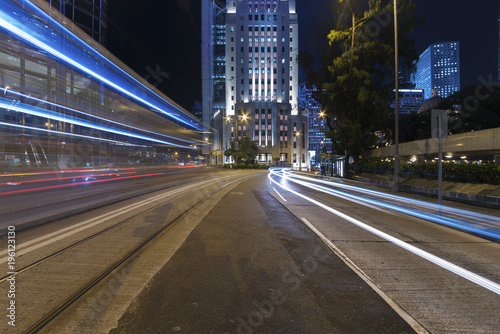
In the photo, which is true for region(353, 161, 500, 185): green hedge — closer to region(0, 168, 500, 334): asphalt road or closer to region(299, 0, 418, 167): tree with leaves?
region(0, 168, 500, 334): asphalt road

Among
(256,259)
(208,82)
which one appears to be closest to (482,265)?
(256,259)

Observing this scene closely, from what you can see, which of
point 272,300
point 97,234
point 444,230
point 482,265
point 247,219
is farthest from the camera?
point 247,219

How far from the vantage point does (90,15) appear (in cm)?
6384

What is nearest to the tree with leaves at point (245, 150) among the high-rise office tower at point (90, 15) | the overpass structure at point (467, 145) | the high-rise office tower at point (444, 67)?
the high-rise office tower at point (90, 15)

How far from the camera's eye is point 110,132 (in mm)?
23484

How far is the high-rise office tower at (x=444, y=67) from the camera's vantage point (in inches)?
4761

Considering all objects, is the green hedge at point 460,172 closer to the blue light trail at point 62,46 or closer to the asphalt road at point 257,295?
the asphalt road at point 257,295

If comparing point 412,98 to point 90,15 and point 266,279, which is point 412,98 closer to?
point 90,15

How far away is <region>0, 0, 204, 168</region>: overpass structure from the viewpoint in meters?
12.7

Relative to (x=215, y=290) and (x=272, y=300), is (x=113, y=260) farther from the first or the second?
(x=272, y=300)

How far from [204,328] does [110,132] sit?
24065 mm

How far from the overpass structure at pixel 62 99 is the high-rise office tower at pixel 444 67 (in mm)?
133999

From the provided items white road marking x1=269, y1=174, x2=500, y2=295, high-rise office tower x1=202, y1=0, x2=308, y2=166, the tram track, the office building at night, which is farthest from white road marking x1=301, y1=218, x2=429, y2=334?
the office building at night

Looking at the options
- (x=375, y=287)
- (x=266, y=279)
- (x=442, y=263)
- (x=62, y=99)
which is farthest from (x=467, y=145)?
(x=62, y=99)
